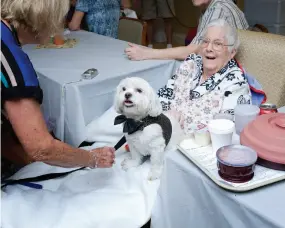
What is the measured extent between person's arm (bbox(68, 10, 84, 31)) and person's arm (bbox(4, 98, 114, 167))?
1802mm

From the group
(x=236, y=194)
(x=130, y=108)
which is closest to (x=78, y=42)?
(x=130, y=108)

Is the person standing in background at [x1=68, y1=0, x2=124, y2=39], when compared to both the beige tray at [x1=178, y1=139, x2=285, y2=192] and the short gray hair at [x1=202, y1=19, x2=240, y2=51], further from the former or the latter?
the beige tray at [x1=178, y1=139, x2=285, y2=192]

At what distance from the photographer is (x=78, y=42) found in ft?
8.16

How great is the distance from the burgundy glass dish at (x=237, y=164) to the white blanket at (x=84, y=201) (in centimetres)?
44

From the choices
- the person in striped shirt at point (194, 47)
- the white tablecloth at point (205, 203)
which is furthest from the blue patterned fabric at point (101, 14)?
the white tablecloth at point (205, 203)

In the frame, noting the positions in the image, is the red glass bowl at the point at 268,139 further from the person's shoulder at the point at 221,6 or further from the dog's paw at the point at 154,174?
the person's shoulder at the point at 221,6

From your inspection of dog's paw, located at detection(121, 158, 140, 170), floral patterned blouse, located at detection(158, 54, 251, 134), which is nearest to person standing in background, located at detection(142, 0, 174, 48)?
floral patterned blouse, located at detection(158, 54, 251, 134)

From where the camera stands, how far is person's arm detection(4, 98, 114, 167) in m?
1.01

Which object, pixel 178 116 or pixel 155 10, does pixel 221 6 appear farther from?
pixel 155 10

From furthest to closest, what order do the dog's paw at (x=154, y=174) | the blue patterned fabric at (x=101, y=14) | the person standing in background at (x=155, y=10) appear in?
the person standing in background at (x=155, y=10)
the blue patterned fabric at (x=101, y=14)
the dog's paw at (x=154, y=174)

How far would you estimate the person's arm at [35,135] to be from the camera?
1012 millimetres

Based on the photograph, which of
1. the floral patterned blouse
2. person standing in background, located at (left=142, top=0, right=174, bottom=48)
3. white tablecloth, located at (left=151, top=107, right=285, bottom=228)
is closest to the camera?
white tablecloth, located at (left=151, top=107, right=285, bottom=228)

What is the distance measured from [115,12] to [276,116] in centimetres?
211

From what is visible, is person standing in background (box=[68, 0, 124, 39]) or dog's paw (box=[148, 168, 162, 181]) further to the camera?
person standing in background (box=[68, 0, 124, 39])
